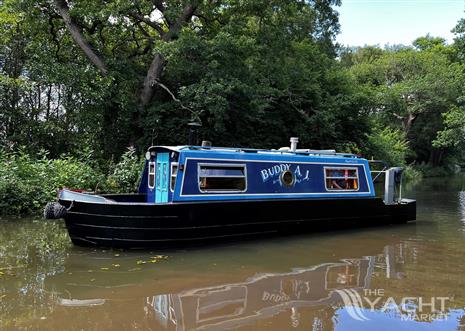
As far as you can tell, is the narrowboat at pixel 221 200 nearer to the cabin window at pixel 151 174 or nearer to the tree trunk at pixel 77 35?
the cabin window at pixel 151 174

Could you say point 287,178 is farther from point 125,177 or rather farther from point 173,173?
point 125,177

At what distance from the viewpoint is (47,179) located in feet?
42.5

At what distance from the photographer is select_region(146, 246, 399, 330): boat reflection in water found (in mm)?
5555

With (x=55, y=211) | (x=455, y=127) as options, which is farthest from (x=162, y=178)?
(x=455, y=127)

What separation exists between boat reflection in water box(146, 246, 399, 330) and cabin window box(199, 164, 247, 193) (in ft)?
8.74

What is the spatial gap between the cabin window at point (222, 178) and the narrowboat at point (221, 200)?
0.07 feet

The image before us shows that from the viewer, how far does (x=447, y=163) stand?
4825 cm

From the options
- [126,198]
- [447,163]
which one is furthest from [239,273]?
[447,163]

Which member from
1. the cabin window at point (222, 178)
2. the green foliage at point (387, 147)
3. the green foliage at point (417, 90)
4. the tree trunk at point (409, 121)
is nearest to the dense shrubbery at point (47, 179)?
the cabin window at point (222, 178)

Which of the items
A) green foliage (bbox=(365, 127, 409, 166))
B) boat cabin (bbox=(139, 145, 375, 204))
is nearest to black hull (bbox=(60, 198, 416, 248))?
boat cabin (bbox=(139, 145, 375, 204))

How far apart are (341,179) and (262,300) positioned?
632 centimetres

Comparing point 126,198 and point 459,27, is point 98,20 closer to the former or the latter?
point 126,198

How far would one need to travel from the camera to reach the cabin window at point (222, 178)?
31.4ft

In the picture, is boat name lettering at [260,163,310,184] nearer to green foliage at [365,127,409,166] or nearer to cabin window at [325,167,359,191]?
cabin window at [325,167,359,191]
